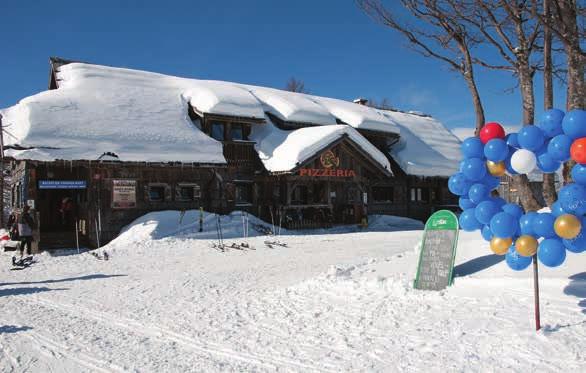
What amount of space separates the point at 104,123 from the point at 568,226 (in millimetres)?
16567

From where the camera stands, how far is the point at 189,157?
1756 cm

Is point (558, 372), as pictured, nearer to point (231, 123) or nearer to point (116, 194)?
point (116, 194)

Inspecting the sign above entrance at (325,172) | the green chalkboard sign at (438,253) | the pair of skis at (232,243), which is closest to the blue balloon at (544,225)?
the green chalkboard sign at (438,253)

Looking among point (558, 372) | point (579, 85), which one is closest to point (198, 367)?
point (558, 372)

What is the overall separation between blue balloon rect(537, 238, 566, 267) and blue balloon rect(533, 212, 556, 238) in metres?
0.08

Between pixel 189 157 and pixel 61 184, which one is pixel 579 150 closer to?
pixel 61 184

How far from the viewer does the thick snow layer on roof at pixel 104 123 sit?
15693 millimetres

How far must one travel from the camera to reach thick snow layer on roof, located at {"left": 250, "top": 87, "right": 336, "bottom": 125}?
22.6 meters

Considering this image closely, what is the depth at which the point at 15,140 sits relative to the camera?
1544cm

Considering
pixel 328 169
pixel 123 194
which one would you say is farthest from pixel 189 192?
pixel 328 169

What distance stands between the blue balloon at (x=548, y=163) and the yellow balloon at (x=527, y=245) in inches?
31.0

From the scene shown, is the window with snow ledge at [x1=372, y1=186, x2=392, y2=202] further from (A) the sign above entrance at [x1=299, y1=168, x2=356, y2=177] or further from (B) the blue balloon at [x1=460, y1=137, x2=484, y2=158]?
(B) the blue balloon at [x1=460, y1=137, x2=484, y2=158]

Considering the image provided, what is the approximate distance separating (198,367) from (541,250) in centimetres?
380

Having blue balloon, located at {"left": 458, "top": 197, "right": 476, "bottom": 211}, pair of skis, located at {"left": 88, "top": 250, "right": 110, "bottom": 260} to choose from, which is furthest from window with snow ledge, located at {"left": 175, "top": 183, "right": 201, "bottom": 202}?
blue balloon, located at {"left": 458, "top": 197, "right": 476, "bottom": 211}
